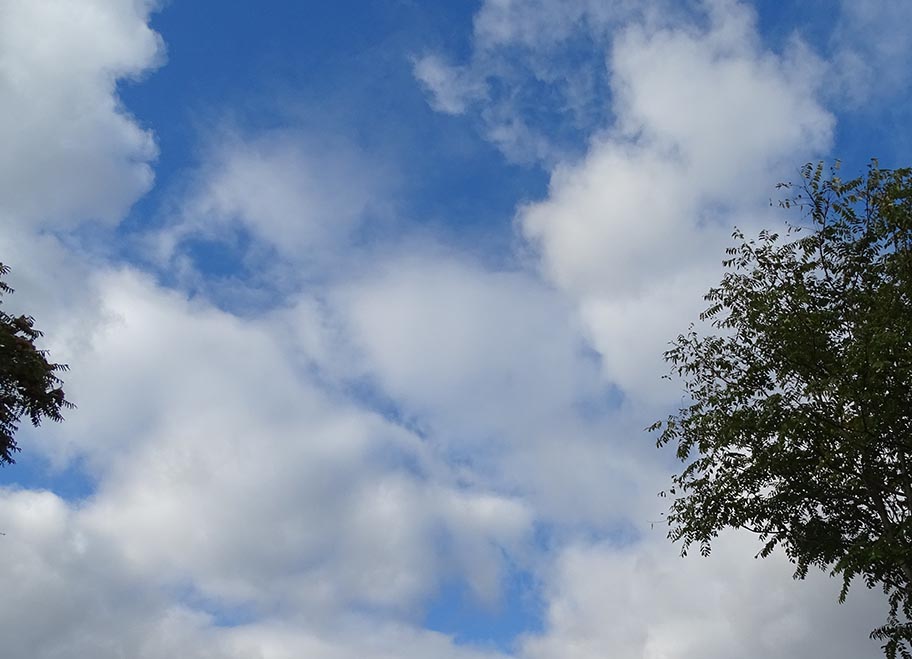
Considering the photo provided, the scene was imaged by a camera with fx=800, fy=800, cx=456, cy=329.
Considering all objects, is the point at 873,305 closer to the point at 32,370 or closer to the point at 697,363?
the point at 697,363

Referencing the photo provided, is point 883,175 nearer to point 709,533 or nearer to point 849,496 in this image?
point 849,496

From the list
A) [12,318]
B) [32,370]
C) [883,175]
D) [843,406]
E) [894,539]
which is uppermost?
[883,175]

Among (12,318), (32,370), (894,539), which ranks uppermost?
(12,318)

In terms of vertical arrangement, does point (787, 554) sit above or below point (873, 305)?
below

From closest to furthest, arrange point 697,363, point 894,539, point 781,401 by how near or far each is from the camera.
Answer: point 894,539 → point 781,401 → point 697,363

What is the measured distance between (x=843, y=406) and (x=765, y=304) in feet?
11.5

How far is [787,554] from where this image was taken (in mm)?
25438

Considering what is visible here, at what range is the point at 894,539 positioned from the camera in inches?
829

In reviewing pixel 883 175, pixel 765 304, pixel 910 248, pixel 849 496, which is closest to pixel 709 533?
pixel 849 496

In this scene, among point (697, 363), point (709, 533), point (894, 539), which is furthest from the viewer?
point (697, 363)

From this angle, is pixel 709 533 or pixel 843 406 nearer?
pixel 843 406

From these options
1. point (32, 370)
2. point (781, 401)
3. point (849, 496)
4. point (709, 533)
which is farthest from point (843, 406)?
point (32, 370)

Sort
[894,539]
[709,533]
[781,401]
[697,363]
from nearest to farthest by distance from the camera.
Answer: [894,539], [781,401], [709,533], [697,363]

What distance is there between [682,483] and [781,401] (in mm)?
4653
